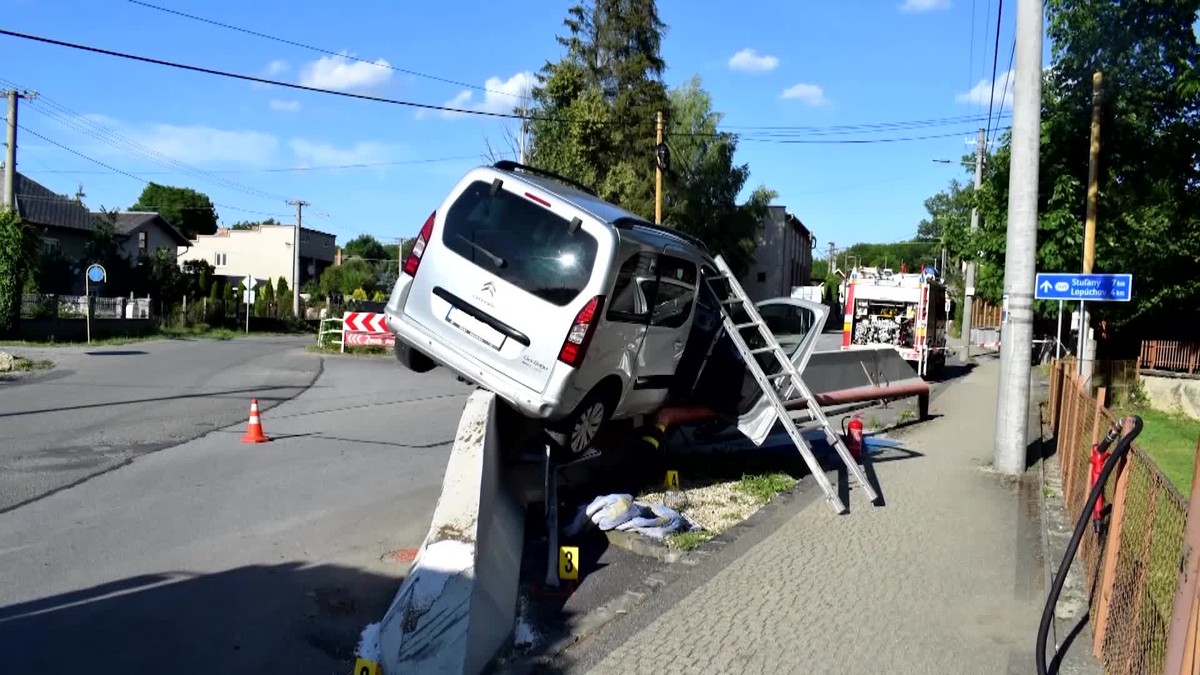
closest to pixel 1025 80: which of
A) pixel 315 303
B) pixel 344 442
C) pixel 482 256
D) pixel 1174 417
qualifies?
pixel 482 256

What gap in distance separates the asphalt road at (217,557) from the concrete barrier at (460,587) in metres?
0.50

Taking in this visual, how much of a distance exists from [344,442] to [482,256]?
16.6ft

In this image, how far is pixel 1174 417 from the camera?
2275 centimetres

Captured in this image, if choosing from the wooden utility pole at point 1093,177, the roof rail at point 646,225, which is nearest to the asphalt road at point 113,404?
the roof rail at point 646,225

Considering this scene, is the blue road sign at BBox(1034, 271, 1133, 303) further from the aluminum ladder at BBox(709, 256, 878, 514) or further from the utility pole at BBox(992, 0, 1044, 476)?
the aluminum ladder at BBox(709, 256, 878, 514)

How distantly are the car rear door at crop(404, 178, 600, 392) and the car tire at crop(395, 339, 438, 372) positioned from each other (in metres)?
0.58

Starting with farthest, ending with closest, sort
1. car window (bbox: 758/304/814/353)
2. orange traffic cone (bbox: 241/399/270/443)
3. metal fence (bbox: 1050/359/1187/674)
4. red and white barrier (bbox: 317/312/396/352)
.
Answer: red and white barrier (bbox: 317/312/396/352)
car window (bbox: 758/304/814/353)
orange traffic cone (bbox: 241/399/270/443)
metal fence (bbox: 1050/359/1187/674)

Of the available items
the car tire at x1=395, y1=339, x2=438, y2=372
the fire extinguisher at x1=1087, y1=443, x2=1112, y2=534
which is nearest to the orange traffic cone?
the car tire at x1=395, y1=339, x2=438, y2=372

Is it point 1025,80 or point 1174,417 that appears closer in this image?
point 1025,80

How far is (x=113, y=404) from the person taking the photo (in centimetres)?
1484

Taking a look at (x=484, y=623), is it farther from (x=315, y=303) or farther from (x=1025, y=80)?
(x=315, y=303)

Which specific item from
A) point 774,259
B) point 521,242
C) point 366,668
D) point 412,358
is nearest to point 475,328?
point 521,242

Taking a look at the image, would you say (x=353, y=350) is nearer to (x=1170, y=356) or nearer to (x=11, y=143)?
(x=11, y=143)

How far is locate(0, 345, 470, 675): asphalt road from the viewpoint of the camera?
512 centimetres
